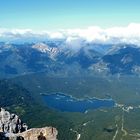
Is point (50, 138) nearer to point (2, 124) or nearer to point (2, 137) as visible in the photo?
point (2, 137)

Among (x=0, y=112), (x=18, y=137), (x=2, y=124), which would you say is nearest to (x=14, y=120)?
(x=2, y=124)

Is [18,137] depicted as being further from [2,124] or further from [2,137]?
[2,124]

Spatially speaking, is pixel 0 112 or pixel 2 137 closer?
pixel 2 137

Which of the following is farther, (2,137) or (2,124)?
(2,124)

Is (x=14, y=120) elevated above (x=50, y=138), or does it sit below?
below

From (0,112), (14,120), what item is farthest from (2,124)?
(0,112)

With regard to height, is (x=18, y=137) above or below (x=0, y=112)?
above

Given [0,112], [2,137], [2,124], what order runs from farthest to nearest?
1. [0,112]
2. [2,124]
3. [2,137]

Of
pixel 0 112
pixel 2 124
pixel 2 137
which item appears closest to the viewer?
pixel 2 137

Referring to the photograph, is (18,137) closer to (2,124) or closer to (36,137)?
(36,137)
